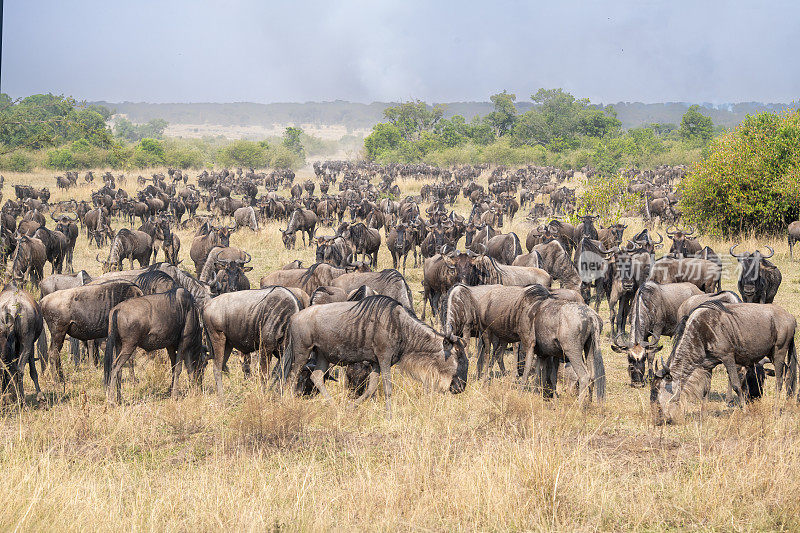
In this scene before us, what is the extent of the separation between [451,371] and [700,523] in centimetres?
327

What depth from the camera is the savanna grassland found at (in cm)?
482

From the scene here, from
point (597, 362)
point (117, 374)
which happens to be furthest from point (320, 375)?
point (597, 362)

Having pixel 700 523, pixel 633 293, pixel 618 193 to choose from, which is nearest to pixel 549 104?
pixel 618 193

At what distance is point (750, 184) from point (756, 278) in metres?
11.2

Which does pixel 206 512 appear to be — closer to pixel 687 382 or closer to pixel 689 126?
pixel 687 382

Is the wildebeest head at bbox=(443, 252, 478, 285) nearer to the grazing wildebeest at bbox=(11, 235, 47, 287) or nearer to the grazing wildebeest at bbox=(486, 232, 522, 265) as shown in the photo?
the grazing wildebeest at bbox=(486, 232, 522, 265)

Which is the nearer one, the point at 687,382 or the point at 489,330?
the point at 687,382

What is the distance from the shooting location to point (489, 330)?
30.8ft

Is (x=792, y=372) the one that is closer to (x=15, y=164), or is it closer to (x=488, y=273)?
(x=488, y=273)

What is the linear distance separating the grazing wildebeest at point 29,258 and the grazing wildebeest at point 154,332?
747 centimetres

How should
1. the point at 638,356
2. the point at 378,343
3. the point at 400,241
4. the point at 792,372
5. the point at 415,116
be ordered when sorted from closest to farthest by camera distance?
the point at 378,343, the point at 792,372, the point at 638,356, the point at 400,241, the point at 415,116

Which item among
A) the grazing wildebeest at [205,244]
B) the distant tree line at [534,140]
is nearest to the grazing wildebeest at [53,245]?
the grazing wildebeest at [205,244]

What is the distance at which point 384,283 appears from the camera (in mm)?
10727

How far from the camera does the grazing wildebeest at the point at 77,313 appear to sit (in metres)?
8.61
